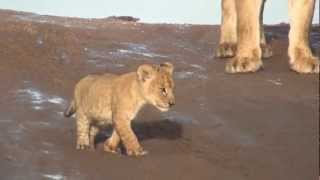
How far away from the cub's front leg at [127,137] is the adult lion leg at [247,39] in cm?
221

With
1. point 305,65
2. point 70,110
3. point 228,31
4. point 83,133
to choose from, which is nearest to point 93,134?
point 83,133

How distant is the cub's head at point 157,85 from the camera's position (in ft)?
13.6

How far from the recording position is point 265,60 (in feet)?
23.0

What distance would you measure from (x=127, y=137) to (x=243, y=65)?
2302 millimetres

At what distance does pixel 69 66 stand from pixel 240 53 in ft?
3.93

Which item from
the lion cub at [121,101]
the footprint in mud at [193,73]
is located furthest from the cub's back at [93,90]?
the footprint in mud at [193,73]

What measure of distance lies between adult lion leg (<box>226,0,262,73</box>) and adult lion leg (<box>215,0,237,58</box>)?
57 cm

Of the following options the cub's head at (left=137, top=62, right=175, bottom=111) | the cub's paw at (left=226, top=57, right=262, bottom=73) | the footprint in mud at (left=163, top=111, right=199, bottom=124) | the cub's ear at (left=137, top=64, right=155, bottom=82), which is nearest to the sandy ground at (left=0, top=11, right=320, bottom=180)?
the footprint in mud at (left=163, top=111, right=199, bottom=124)

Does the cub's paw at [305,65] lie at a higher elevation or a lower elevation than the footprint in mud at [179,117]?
higher

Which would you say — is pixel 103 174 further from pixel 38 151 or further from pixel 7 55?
pixel 7 55

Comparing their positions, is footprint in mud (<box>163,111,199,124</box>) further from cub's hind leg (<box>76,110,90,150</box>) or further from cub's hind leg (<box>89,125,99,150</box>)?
cub's hind leg (<box>76,110,90,150</box>)

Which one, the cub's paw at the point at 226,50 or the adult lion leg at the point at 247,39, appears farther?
the cub's paw at the point at 226,50

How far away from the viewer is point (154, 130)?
15.4ft

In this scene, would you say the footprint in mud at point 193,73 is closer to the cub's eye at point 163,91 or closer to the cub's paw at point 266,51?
the cub's paw at point 266,51
